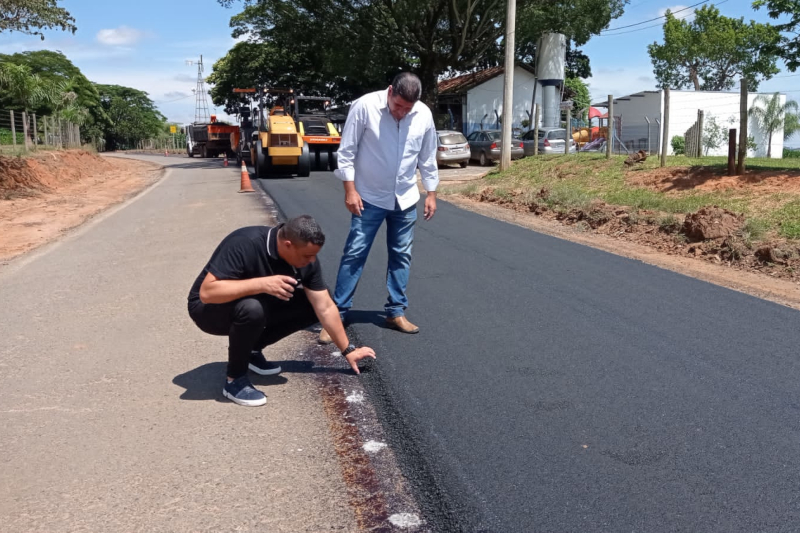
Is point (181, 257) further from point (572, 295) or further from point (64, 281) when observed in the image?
point (572, 295)

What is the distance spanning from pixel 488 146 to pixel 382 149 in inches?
854

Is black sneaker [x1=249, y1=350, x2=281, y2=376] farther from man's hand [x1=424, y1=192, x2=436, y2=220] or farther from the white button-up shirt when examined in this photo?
man's hand [x1=424, y1=192, x2=436, y2=220]

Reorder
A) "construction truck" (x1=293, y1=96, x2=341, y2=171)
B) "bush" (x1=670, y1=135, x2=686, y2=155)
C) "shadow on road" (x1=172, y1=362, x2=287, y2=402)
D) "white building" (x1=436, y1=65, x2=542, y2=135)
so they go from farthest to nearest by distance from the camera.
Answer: "white building" (x1=436, y1=65, x2=542, y2=135), "bush" (x1=670, y1=135, x2=686, y2=155), "construction truck" (x1=293, y1=96, x2=341, y2=171), "shadow on road" (x1=172, y1=362, x2=287, y2=402)

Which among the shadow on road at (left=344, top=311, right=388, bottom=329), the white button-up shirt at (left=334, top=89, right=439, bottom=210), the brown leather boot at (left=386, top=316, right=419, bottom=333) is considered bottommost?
the shadow on road at (left=344, top=311, right=388, bottom=329)

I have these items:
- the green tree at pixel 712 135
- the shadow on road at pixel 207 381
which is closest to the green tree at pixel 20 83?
the shadow on road at pixel 207 381

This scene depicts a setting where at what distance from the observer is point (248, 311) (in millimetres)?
3867

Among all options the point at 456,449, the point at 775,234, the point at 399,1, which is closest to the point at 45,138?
the point at 399,1

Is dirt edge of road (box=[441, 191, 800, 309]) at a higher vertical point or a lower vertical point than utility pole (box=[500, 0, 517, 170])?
lower

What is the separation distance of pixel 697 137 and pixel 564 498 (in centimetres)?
1773

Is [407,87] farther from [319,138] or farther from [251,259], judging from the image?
[319,138]

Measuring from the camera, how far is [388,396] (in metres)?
4.09

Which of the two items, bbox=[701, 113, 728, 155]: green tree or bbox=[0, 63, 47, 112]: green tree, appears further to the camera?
bbox=[701, 113, 728, 155]: green tree

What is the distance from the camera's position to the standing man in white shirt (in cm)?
493

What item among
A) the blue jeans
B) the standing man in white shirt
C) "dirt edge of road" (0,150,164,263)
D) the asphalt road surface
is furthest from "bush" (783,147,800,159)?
the blue jeans
